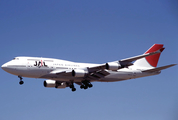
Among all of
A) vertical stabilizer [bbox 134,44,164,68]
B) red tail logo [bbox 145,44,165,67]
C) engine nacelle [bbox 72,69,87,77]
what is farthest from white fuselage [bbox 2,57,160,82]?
red tail logo [bbox 145,44,165,67]

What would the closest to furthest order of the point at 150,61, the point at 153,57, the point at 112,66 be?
1. the point at 112,66
2. the point at 150,61
3. the point at 153,57

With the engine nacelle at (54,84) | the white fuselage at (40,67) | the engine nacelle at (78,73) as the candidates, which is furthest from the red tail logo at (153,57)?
the engine nacelle at (54,84)

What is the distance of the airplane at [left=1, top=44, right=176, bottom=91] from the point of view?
155ft

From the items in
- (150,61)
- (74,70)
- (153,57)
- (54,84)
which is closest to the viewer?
(74,70)

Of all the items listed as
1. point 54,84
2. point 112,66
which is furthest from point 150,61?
point 54,84

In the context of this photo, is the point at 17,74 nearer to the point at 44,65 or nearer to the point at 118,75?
the point at 44,65

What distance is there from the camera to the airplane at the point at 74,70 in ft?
155

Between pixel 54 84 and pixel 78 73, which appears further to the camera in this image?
pixel 54 84

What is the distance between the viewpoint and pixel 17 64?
47281 millimetres

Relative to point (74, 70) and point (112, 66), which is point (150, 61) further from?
point (74, 70)

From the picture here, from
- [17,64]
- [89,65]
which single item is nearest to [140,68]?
[89,65]

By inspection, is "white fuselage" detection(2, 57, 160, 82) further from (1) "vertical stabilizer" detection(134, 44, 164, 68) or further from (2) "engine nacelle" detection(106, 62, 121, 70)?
(1) "vertical stabilizer" detection(134, 44, 164, 68)

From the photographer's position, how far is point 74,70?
4934cm

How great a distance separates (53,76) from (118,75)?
1340 cm
